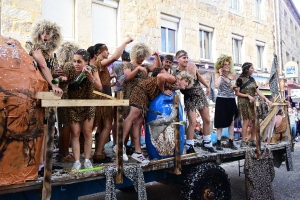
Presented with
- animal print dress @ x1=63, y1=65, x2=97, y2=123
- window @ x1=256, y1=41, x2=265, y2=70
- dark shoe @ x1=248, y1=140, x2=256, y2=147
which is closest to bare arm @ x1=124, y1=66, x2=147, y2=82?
animal print dress @ x1=63, y1=65, x2=97, y2=123

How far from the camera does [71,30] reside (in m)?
8.22

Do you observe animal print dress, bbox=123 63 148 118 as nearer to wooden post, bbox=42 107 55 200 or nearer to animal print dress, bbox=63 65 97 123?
animal print dress, bbox=63 65 97 123

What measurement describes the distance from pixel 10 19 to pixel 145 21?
418cm

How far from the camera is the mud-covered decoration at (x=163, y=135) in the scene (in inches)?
144

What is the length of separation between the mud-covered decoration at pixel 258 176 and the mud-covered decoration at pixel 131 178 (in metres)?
1.94

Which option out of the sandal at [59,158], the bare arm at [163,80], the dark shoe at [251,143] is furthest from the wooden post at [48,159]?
the dark shoe at [251,143]

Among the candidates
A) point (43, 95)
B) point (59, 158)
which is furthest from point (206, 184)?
point (43, 95)

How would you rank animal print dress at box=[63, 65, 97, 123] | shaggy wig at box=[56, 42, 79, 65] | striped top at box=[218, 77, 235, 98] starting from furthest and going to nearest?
striped top at box=[218, 77, 235, 98] → shaggy wig at box=[56, 42, 79, 65] → animal print dress at box=[63, 65, 97, 123]

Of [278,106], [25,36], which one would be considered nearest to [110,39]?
[25,36]

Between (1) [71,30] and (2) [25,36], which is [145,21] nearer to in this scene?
(1) [71,30]

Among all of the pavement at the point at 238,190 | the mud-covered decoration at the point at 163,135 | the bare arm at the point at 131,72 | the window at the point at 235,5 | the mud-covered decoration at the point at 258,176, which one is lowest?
the pavement at the point at 238,190

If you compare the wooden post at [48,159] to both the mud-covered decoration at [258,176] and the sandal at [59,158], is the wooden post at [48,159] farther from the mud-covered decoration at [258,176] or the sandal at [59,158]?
the mud-covered decoration at [258,176]

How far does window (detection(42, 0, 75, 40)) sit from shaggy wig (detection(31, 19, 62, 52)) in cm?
462

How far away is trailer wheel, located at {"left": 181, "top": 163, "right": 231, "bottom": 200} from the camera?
3711 millimetres
